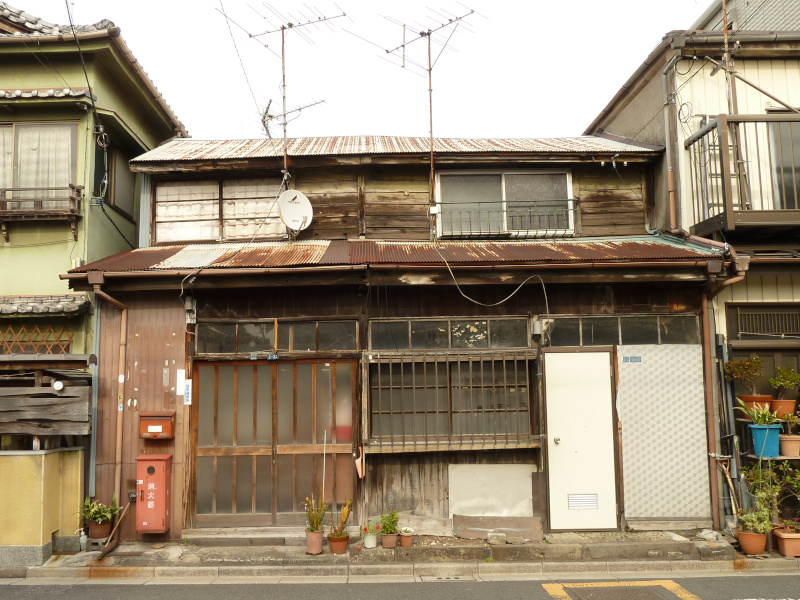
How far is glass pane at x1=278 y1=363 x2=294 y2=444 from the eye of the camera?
786cm

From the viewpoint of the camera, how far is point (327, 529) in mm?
7527

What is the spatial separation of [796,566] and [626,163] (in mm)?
6557

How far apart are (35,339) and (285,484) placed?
14.9 feet

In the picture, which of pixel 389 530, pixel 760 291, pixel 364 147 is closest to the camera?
pixel 389 530

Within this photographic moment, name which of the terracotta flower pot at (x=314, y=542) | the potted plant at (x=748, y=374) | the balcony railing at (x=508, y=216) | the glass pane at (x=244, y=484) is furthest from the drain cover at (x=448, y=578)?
the balcony railing at (x=508, y=216)

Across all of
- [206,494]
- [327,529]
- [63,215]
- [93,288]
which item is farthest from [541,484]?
[63,215]

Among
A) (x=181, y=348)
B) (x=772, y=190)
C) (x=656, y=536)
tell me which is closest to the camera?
(x=656, y=536)

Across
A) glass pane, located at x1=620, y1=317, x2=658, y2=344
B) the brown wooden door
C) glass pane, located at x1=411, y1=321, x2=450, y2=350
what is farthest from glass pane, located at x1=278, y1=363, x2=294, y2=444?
glass pane, located at x1=620, y1=317, x2=658, y2=344

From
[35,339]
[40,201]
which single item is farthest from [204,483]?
[40,201]

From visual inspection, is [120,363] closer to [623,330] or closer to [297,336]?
[297,336]

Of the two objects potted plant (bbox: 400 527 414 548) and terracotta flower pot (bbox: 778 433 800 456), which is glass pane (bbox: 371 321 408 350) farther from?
terracotta flower pot (bbox: 778 433 800 456)

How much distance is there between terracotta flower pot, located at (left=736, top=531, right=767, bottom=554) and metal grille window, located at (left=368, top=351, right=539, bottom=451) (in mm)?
3050

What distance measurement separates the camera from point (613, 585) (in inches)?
251

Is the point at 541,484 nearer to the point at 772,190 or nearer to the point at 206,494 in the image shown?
the point at 206,494
